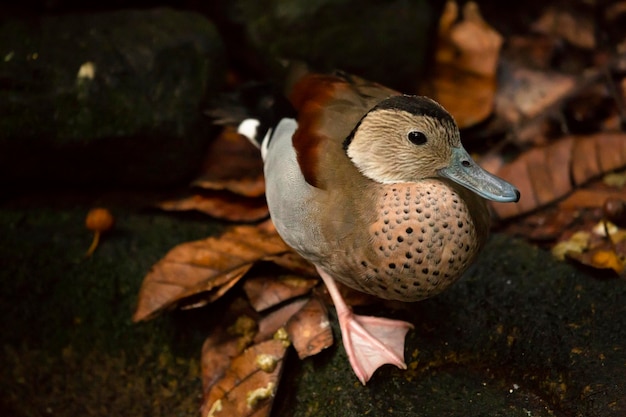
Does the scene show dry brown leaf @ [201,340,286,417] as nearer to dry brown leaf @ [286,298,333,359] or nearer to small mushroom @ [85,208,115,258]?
dry brown leaf @ [286,298,333,359]

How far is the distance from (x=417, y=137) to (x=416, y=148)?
3 cm

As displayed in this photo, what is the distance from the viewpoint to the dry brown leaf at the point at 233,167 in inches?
105

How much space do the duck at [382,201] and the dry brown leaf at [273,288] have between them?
0.68ft

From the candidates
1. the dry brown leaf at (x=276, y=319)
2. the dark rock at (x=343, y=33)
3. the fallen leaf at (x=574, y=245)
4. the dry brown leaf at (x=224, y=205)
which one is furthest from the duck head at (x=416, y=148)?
the dark rock at (x=343, y=33)

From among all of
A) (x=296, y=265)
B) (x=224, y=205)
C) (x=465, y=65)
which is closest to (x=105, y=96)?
(x=224, y=205)

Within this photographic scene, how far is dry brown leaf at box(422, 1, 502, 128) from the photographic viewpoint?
3.04 meters

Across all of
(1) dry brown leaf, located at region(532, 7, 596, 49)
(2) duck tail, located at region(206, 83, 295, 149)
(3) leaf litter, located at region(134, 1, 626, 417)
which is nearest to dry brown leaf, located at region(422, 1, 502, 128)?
(3) leaf litter, located at region(134, 1, 626, 417)

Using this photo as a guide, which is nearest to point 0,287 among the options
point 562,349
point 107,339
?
point 107,339

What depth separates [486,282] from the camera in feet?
7.34

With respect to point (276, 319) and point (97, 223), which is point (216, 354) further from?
point (97, 223)

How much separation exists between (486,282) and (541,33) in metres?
1.56

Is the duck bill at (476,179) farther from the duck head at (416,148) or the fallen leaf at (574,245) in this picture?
the fallen leaf at (574,245)

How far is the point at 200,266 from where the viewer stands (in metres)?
2.30

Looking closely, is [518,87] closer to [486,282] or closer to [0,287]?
[486,282]
